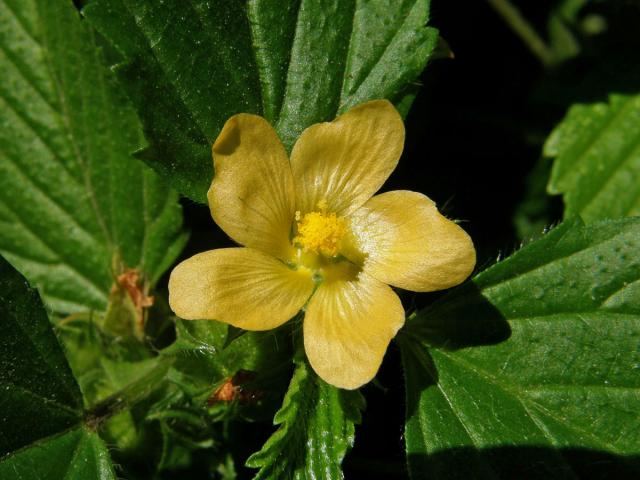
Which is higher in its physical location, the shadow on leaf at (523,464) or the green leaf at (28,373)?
the green leaf at (28,373)

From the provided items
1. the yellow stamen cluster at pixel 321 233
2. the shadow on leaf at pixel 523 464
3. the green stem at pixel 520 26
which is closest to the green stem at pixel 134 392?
the yellow stamen cluster at pixel 321 233

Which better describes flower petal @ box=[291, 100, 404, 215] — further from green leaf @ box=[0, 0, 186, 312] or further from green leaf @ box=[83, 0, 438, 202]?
green leaf @ box=[0, 0, 186, 312]

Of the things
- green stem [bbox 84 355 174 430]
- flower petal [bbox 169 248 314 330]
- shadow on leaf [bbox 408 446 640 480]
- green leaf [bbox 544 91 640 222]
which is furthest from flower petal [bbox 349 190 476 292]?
green leaf [bbox 544 91 640 222]

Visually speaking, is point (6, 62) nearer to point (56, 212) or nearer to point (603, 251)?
point (56, 212)

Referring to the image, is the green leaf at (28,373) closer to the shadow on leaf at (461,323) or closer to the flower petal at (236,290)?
the flower petal at (236,290)

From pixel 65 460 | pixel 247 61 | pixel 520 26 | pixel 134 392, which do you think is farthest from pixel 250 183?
pixel 520 26
